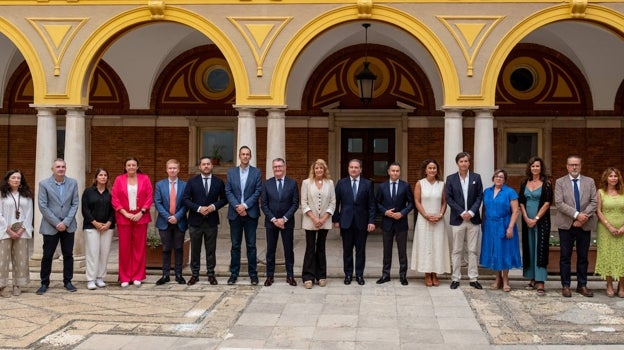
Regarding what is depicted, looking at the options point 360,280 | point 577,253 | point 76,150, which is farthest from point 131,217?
point 577,253

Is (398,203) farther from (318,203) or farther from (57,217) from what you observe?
(57,217)

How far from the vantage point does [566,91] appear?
13516 mm

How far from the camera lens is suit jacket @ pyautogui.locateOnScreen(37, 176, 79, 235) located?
8102mm

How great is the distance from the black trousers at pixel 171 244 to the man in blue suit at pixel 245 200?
2.38 feet

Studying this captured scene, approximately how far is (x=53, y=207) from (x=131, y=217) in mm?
981

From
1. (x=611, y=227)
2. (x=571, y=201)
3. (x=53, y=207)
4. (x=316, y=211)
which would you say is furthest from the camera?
(x=316, y=211)

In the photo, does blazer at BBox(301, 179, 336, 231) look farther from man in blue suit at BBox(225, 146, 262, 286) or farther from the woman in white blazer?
man in blue suit at BBox(225, 146, 262, 286)

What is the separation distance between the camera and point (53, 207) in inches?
322

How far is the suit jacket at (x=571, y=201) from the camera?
25.8 feet

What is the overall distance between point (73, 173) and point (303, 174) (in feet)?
17.3

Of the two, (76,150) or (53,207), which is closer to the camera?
(53,207)

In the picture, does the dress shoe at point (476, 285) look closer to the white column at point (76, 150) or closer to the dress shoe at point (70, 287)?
the dress shoe at point (70, 287)

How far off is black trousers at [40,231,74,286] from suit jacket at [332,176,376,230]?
11.5 ft

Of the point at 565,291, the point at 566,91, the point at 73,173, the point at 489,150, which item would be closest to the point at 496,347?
the point at 565,291
